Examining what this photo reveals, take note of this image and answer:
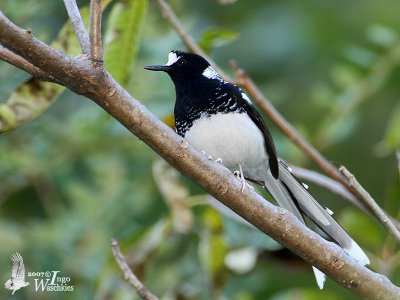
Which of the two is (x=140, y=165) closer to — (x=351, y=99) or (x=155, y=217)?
(x=155, y=217)

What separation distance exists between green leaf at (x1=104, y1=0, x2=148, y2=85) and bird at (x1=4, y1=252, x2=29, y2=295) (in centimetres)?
151

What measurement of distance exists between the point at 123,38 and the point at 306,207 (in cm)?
121

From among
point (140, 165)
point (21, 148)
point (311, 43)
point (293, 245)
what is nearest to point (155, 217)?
point (140, 165)

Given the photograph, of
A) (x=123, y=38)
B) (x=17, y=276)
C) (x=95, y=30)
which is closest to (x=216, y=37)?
(x=123, y=38)

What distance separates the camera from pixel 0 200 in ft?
14.9

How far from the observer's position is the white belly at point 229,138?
3348mm

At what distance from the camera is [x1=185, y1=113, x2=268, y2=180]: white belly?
3348mm


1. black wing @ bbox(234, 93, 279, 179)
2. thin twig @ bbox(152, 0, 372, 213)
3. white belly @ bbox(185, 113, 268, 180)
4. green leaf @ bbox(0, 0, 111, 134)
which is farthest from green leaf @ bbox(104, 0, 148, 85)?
black wing @ bbox(234, 93, 279, 179)

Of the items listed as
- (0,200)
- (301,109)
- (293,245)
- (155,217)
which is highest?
(301,109)

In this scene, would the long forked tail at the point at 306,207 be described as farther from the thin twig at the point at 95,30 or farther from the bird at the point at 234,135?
the thin twig at the point at 95,30

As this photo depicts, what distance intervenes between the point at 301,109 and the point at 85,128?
2238 millimetres

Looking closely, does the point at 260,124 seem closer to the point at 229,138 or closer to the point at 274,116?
the point at 229,138

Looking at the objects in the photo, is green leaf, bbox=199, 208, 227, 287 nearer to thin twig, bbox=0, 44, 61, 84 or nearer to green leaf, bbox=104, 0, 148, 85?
green leaf, bbox=104, 0, 148, 85

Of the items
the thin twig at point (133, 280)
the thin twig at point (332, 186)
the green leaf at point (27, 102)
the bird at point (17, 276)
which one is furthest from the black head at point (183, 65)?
the bird at point (17, 276)
